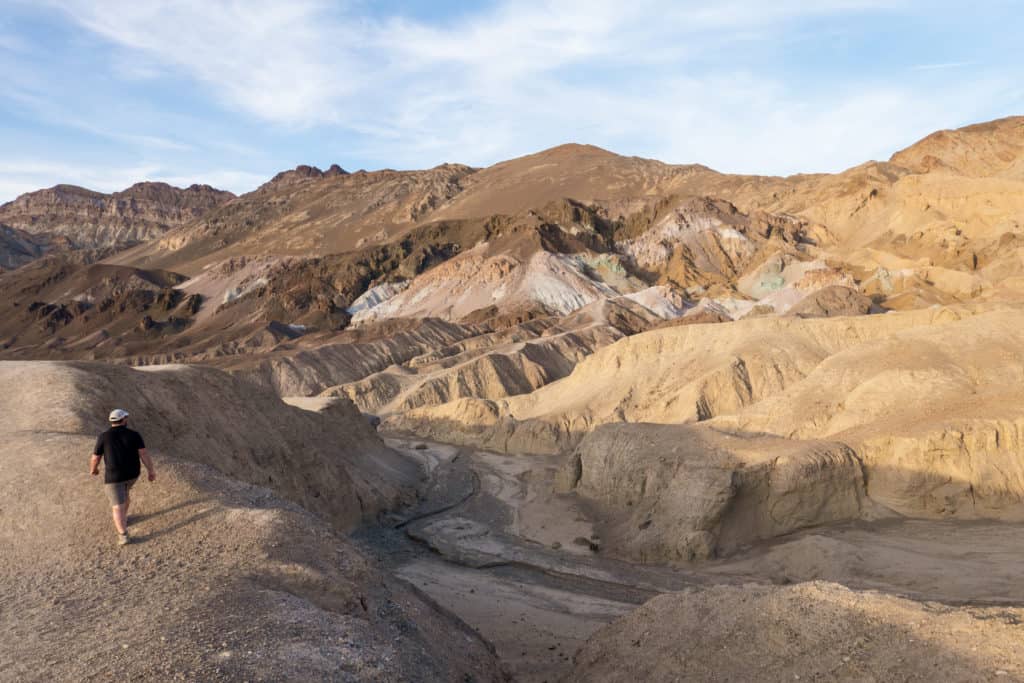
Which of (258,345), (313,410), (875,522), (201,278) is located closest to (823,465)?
(875,522)

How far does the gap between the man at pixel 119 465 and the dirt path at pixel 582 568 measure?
661 centimetres

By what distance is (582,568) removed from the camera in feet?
68.1

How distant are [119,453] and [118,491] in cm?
47

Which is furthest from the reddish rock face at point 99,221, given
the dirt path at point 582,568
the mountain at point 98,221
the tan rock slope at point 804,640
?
the tan rock slope at point 804,640

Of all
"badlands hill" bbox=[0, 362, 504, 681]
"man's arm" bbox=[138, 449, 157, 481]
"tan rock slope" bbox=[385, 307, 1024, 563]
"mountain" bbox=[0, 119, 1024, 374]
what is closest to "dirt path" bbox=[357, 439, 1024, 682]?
"tan rock slope" bbox=[385, 307, 1024, 563]

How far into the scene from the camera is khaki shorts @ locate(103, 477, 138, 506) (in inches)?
345

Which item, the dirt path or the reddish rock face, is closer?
the dirt path

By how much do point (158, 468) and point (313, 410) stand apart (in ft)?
60.0

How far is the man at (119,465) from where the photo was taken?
28.8 feet

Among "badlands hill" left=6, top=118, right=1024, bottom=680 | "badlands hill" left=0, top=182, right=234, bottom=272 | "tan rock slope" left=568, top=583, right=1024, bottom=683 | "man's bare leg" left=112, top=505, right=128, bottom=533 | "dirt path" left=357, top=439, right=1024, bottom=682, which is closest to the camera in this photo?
"tan rock slope" left=568, top=583, right=1024, bottom=683

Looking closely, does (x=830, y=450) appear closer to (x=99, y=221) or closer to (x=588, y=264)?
(x=588, y=264)

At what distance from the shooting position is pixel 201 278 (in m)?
115

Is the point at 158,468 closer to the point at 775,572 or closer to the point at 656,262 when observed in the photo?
the point at 775,572

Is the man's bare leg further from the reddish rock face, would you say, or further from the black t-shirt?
the reddish rock face
